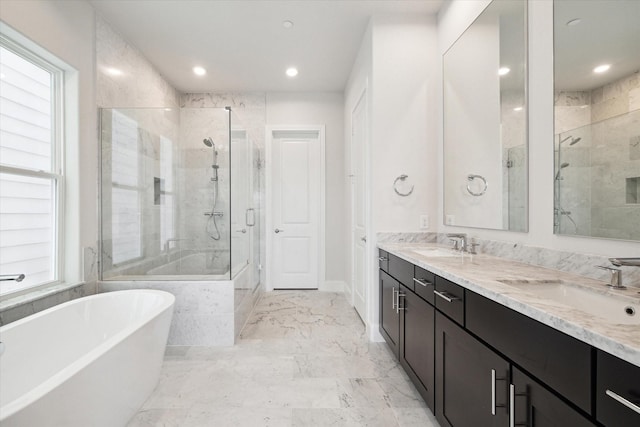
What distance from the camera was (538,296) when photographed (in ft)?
3.80

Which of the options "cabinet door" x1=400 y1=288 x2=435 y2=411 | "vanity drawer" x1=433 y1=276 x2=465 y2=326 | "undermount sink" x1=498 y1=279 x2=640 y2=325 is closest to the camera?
"undermount sink" x1=498 y1=279 x2=640 y2=325

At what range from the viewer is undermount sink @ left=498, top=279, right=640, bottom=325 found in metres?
0.97

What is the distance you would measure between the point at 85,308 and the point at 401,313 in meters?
2.10

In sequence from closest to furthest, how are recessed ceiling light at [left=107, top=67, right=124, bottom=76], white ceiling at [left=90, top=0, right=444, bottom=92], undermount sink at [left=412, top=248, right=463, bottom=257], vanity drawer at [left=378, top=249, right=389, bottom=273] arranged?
undermount sink at [left=412, top=248, right=463, bottom=257], vanity drawer at [left=378, top=249, right=389, bottom=273], white ceiling at [left=90, top=0, right=444, bottom=92], recessed ceiling light at [left=107, top=67, right=124, bottom=76]

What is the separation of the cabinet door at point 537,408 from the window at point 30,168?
273 centimetres

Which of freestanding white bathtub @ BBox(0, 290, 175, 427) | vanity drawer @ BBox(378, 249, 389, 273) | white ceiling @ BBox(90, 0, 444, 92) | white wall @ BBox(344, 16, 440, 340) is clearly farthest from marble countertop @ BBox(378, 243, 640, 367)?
white ceiling @ BBox(90, 0, 444, 92)

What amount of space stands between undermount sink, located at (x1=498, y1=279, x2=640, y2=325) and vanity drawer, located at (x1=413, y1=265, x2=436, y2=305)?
1.43 feet

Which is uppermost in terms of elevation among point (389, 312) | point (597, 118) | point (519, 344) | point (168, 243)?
point (597, 118)

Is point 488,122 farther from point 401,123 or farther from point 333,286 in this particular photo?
point 333,286

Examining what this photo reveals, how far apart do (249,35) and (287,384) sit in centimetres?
310

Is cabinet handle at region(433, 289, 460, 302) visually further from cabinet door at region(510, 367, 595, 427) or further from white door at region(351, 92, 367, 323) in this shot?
white door at region(351, 92, 367, 323)

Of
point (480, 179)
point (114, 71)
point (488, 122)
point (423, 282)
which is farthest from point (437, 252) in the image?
point (114, 71)

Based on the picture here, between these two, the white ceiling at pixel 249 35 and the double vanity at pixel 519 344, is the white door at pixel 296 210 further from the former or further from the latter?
the double vanity at pixel 519 344

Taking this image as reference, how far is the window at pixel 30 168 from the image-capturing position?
1931 mm
